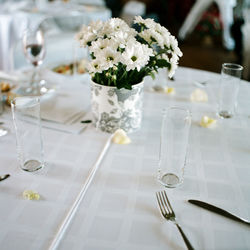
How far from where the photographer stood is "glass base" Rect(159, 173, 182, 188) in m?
0.88

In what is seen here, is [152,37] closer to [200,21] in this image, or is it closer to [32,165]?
[32,165]

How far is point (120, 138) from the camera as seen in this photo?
42.1 inches

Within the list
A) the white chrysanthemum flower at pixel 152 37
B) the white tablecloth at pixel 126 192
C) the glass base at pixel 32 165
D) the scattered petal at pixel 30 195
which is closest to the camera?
the white tablecloth at pixel 126 192

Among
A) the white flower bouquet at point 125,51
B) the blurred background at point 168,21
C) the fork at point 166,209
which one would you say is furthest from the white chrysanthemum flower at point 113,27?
the blurred background at point 168,21

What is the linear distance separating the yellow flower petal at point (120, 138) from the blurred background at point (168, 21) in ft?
5.13

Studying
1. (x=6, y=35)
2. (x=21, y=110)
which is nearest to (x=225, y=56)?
(x=6, y=35)

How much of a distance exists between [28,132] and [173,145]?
426mm

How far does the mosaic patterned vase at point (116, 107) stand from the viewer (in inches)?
42.4

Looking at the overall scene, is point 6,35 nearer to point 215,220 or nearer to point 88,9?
point 88,9

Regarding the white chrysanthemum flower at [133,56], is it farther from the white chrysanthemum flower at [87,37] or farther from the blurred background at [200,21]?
the blurred background at [200,21]

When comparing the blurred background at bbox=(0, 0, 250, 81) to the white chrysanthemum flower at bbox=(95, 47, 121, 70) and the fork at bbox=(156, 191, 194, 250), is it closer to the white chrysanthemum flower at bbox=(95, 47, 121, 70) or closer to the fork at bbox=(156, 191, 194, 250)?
the white chrysanthemum flower at bbox=(95, 47, 121, 70)

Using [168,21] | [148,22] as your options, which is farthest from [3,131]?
[168,21]

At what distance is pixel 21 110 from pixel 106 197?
1.10 ft

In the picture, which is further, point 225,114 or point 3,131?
point 225,114
